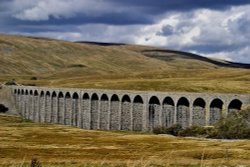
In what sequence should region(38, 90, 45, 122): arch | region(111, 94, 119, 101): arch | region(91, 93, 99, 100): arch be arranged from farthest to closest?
region(38, 90, 45, 122): arch < region(91, 93, 99, 100): arch < region(111, 94, 119, 101): arch

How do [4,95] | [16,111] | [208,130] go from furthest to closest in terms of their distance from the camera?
1. [4,95]
2. [16,111]
3. [208,130]

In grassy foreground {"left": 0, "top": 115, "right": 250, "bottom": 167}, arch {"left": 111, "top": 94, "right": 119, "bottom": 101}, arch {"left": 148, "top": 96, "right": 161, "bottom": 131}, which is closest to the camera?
grassy foreground {"left": 0, "top": 115, "right": 250, "bottom": 167}

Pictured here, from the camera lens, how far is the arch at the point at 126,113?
10119 cm

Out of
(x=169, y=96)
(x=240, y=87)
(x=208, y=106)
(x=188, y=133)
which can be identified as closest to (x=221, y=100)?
(x=208, y=106)

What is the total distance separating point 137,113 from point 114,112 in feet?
28.7

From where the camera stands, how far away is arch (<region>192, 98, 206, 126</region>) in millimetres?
83644

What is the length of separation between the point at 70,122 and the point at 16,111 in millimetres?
57328

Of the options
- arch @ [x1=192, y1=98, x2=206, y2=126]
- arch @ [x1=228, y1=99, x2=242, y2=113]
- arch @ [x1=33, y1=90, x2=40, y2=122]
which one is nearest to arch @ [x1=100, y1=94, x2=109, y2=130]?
arch @ [x1=192, y1=98, x2=206, y2=126]

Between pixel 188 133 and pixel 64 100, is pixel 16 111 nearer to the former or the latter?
pixel 64 100

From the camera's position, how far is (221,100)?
262 ft

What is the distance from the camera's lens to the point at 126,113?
103 metres

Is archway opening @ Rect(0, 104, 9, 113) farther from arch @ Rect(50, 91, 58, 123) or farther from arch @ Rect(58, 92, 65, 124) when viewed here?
arch @ Rect(58, 92, 65, 124)

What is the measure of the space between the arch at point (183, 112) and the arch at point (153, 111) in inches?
226

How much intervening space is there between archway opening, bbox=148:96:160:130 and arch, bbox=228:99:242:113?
18.3 metres
